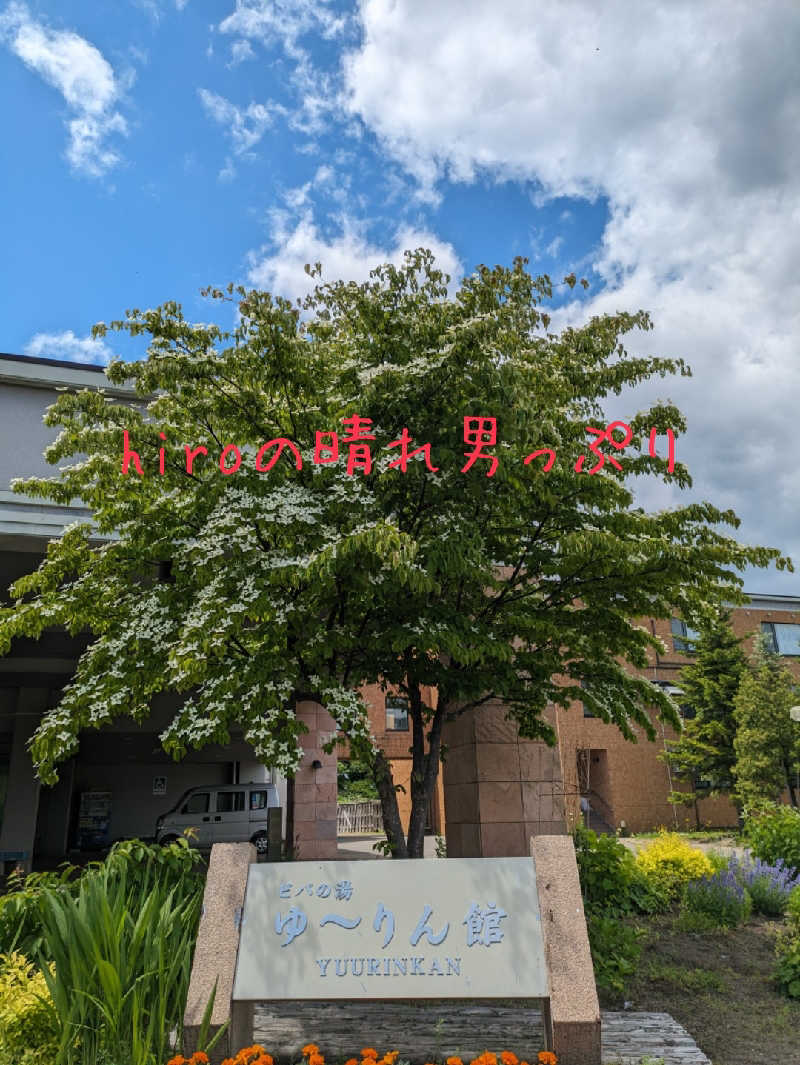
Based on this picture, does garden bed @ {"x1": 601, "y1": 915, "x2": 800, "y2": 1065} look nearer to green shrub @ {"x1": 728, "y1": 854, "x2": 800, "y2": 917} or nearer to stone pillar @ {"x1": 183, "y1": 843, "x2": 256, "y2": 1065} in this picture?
green shrub @ {"x1": 728, "y1": 854, "x2": 800, "y2": 917}

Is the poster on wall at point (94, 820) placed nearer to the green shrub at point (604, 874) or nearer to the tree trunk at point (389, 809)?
the green shrub at point (604, 874)

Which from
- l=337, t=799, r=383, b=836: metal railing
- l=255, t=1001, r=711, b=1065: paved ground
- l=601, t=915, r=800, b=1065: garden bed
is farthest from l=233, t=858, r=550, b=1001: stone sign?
l=337, t=799, r=383, b=836: metal railing

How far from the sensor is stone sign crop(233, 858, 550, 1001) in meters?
5.05

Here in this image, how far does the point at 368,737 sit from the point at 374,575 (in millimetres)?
1593

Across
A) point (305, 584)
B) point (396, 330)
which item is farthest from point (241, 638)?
point (396, 330)

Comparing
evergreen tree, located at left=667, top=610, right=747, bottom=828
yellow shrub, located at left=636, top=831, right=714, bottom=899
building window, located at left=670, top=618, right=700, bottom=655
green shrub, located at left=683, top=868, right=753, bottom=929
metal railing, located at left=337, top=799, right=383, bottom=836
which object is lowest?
metal railing, located at left=337, top=799, right=383, bottom=836

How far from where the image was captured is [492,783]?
10.8 meters

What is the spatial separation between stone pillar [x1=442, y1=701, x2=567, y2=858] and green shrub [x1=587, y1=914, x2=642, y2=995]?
231cm

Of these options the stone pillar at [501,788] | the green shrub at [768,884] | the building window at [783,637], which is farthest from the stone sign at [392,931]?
the building window at [783,637]

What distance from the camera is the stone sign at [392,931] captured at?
16.6 ft

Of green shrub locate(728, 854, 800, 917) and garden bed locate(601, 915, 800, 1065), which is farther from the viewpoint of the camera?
green shrub locate(728, 854, 800, 917)

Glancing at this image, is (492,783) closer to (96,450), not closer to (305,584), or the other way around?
(305,584)

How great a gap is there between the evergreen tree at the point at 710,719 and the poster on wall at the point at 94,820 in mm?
20757

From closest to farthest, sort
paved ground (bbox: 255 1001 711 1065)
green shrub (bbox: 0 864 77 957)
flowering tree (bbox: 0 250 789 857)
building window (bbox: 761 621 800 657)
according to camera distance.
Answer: paved ground (bbox: 255 1001 711 1065) → green shrub (bbox: 0 864 77 957) → flowering tree (bbox: 0 250 789 857) → building window (bbox: 761 621 800 657)
